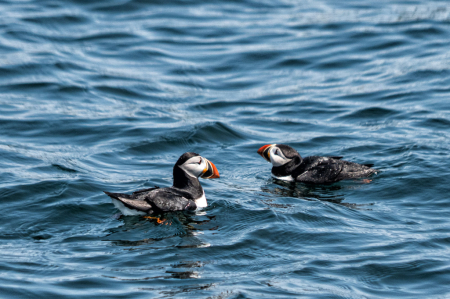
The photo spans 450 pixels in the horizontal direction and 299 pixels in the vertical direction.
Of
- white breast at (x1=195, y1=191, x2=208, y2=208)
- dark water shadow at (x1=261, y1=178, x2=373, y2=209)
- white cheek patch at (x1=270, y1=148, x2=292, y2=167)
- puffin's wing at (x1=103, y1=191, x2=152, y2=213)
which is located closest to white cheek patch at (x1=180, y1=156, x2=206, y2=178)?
white breast at (x1=195, y1=191, x2=208, y2=208)

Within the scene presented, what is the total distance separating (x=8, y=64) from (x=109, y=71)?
2.59 metres

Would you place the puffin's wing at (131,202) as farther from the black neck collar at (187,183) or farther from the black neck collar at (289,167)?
the black neck collar at (289,167)

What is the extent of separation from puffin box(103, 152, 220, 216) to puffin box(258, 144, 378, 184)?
6.55 ft

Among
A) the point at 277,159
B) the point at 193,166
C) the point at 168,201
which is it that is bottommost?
the point at 277,159

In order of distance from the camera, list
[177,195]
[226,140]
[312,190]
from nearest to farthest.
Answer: [177,195], [312,190], [226,140]

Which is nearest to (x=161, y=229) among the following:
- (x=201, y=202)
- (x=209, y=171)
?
(x=201, y=202)

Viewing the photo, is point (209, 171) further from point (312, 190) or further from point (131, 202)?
point (312, 190)

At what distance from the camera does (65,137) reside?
12.6m

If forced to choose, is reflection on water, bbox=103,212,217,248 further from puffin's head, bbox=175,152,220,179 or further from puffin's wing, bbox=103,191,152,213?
puffin's head, bbox=175,152,220,179

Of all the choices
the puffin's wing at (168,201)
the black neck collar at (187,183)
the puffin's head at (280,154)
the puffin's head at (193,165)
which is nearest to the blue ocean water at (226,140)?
the puffin's wing at (168,201)

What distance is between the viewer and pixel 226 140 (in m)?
12.8

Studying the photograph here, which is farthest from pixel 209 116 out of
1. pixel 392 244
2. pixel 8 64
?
pixel 392 244

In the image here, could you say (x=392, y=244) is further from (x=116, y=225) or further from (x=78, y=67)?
(x=78, y=67)

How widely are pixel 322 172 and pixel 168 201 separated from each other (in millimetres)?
2979
